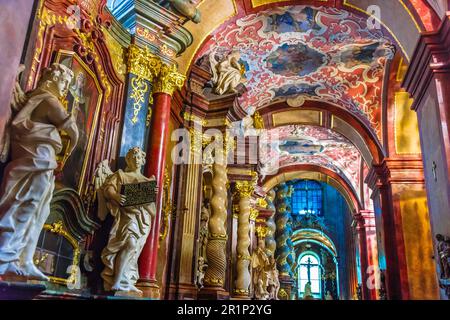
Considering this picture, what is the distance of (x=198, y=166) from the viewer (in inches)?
289

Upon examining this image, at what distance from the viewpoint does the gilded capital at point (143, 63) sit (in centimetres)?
554

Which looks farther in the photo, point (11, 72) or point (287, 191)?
point (287, 191)

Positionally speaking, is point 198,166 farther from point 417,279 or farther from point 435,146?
point 417,279

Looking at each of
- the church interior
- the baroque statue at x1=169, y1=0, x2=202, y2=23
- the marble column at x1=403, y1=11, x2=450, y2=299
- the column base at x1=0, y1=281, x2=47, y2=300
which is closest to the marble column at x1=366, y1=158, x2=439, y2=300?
the church interior

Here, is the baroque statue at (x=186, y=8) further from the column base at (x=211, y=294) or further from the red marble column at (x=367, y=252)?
the red marble column at (x=367, y=252)

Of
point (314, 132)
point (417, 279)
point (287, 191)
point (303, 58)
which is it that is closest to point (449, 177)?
point (417, 279)

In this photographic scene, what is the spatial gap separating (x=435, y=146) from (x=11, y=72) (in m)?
4.82

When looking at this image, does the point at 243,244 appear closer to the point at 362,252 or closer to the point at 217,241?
the point at 217,241

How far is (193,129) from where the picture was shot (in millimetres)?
7453

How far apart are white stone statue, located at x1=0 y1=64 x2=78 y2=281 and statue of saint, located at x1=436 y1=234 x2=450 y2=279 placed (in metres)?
4.30

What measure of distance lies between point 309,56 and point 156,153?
4.97 metres

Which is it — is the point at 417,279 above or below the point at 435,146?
below

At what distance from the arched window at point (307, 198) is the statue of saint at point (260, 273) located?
1061 centimetres

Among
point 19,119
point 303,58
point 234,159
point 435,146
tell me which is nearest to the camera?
point 19,119
